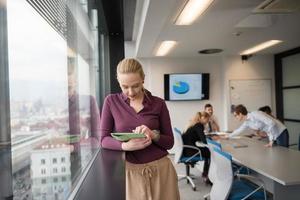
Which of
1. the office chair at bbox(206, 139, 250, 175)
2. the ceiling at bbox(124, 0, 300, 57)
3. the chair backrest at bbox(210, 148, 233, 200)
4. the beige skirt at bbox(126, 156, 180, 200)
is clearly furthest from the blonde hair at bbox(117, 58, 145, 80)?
the office chair at bbox(206, 139, 250, 175)

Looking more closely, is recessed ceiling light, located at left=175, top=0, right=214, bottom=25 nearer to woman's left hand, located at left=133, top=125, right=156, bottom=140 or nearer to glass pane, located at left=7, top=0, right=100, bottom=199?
glass pane, located at left=7, top=0, right=100, bottom=199

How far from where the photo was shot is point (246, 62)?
22.7ft

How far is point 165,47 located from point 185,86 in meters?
1.55

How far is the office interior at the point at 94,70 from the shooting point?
747mm

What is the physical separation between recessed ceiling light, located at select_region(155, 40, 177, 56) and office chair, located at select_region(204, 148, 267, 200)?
9.57ft

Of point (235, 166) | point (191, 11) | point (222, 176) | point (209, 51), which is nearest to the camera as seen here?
point (222, 176)

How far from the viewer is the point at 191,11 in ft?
10.9

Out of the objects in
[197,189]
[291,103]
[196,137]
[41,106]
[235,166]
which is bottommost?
[197,189]

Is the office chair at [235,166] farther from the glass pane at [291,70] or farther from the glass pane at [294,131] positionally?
the glass pane at [291,70]

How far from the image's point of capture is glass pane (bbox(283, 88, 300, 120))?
629 cm

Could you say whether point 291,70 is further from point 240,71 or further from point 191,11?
→ point 191,11

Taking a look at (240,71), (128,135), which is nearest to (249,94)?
(240,71)

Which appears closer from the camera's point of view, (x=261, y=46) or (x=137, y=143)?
(x=137, y=143)

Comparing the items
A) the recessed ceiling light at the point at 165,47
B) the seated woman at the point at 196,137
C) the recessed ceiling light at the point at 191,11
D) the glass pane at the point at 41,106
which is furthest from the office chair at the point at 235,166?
the recessed ceiling light at the point at 165,47
